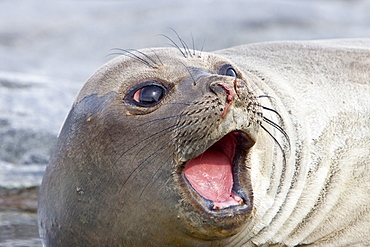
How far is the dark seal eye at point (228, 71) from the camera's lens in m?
4.31

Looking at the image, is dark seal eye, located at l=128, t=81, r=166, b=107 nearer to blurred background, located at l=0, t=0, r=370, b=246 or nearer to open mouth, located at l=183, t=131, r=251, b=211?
open mouth, located at l=183, t=131, r=251, b=211

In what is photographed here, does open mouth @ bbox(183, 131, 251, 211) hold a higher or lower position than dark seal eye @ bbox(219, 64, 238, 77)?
lower

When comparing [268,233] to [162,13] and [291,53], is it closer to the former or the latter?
[291,53]

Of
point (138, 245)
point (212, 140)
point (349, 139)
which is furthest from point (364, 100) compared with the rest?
point (138, 245)

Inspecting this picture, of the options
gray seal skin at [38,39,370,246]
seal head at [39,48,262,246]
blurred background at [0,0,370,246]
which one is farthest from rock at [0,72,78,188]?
seal head at [39,48,262,246]

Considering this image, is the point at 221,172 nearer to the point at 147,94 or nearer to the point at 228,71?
the point at 147,94

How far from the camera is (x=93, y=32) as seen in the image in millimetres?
14367

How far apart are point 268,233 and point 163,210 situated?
808 millimetres

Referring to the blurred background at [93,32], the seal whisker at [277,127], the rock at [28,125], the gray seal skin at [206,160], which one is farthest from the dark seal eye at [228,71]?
the blurred background at [93,32]

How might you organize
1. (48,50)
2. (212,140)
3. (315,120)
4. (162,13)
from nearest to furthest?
(212,140) < (315,120) < (48,50) < (162,13)

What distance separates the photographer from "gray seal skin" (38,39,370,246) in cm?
380

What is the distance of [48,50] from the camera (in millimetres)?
13500

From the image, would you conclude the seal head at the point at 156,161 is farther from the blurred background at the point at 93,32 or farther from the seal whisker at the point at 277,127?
the blurred background at the point at 93,32

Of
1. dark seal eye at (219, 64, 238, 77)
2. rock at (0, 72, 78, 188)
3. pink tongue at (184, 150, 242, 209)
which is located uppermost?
dark seal eye at (219, 64, 238, 77)
